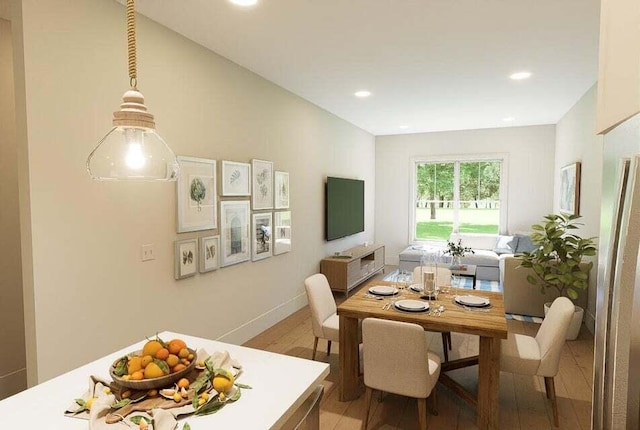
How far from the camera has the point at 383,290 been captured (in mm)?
3002

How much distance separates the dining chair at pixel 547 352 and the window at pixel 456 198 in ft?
16.9

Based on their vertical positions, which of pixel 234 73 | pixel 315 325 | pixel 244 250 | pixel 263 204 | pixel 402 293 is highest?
pixel 234 73

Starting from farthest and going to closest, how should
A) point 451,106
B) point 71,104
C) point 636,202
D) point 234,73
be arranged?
point 451,106, point 234,73, point 71,104, point 636,202

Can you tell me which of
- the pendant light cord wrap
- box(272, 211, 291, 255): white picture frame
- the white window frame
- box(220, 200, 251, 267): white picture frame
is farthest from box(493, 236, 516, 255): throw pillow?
the pendant light cord wrap

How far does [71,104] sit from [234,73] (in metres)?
1.66

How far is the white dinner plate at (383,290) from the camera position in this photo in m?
2.94

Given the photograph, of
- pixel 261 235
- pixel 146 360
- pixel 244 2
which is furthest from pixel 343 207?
pixel 146 360

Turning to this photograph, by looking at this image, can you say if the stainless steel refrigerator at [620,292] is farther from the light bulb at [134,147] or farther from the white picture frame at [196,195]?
the white picture frame at [196,195]

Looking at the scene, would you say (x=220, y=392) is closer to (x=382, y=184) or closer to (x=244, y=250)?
(x=244, y=250)

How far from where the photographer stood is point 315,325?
3.06 meters

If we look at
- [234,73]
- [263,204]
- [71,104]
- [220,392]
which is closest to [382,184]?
[263,204]

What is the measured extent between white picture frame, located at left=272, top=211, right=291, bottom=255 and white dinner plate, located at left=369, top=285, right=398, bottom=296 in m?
1.50

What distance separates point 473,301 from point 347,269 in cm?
265

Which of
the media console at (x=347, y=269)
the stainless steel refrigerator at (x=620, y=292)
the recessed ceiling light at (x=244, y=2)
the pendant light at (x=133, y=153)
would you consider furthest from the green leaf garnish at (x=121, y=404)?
the media console at (x=347, y=269)
